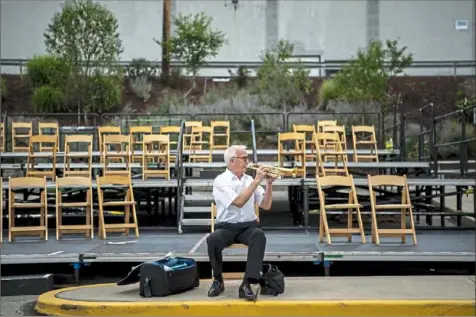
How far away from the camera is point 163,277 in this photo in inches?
250

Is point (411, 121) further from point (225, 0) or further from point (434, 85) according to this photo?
point (225, 0)

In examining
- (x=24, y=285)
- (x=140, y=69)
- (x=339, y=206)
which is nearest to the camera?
(x=24, y=285)

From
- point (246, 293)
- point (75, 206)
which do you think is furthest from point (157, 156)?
point (246, 293)

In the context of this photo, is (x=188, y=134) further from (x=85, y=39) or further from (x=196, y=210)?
(x=85, y=39)

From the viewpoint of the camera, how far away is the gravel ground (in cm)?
672

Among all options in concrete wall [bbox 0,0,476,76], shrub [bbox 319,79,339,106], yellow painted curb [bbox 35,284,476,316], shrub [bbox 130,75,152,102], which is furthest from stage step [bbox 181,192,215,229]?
concrete wall [bbox 0,0,476,76]

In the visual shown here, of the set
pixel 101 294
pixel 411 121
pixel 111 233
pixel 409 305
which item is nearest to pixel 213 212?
pixel 111 233

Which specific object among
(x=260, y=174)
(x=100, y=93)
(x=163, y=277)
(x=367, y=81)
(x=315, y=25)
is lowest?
(x=163, y=277)

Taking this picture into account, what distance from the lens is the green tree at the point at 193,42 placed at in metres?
24.6

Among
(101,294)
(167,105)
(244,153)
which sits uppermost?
(167,105)

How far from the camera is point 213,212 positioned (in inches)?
372

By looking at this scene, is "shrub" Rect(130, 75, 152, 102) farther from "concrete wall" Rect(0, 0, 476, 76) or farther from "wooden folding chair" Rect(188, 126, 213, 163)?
"wooden folding chair" Rect(188, 126, 213, 163)

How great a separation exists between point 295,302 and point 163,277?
1.19 meters

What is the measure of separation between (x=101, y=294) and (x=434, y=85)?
2142 centimetres
